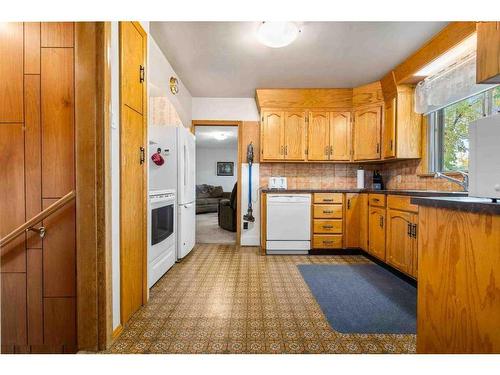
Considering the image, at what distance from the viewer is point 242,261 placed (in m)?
3.23

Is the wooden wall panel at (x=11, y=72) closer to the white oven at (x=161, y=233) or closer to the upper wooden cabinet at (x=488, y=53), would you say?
the white oven at (x=161, y=233)

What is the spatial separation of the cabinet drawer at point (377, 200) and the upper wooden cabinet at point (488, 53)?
209cm

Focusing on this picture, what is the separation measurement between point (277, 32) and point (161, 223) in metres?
2.04

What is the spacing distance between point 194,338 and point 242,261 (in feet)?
5.51

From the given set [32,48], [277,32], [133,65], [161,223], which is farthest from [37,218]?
[277,32]

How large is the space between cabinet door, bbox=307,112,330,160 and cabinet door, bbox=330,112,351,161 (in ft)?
0.23

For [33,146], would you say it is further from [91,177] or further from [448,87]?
[448,87]

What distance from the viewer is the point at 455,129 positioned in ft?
9.07

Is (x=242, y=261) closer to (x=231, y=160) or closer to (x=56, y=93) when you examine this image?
(x=56, y=93)

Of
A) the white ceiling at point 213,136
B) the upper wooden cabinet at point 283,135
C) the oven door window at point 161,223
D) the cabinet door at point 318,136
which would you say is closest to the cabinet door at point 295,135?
the upper wooden cabinet at point 283,135

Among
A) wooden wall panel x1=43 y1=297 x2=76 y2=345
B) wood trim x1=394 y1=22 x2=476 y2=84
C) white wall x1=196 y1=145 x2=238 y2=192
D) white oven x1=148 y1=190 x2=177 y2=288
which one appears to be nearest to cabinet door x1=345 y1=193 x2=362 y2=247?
wood trim x1=394 y1=22 x2=476 y2=84

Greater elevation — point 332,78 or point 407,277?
point 332,78
